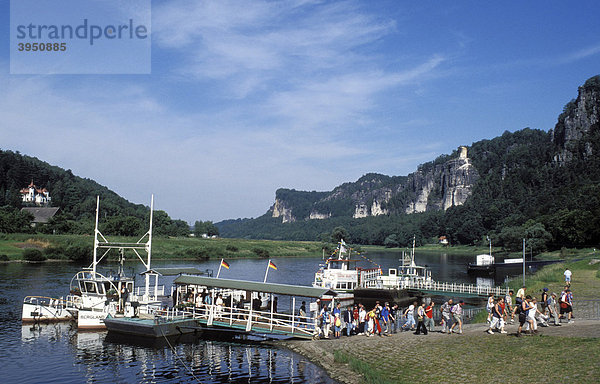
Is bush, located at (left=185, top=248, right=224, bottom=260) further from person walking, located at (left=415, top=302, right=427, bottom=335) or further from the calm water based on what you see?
person walking, located at (left=415, top=302, right=427, bottom=335)

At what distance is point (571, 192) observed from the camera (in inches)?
6029

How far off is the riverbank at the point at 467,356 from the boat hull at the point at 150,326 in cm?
1025

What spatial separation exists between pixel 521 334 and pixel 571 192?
484ft

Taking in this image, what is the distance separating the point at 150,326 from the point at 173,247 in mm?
90987

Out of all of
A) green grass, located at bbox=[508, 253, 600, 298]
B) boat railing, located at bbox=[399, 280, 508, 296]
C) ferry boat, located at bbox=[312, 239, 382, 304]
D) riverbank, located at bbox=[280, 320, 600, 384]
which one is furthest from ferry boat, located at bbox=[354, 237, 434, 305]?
riverbank, located at bbox=[280, 320, 600, 384]

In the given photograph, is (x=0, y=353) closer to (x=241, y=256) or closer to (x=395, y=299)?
(x=395, y=299)

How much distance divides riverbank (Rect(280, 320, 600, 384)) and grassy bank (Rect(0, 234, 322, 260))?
81061 millimetres

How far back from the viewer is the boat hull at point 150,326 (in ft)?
111

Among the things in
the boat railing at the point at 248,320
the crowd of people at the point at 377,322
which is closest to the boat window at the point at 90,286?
the boat railing at the point at 248,320

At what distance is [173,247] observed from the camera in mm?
121875

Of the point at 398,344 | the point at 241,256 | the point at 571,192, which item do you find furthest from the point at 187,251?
the point at 571,192

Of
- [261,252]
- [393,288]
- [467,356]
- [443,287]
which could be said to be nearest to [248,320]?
[467,356]

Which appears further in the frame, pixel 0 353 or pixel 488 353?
pixel 0 353

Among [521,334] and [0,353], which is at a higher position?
[521,334]
